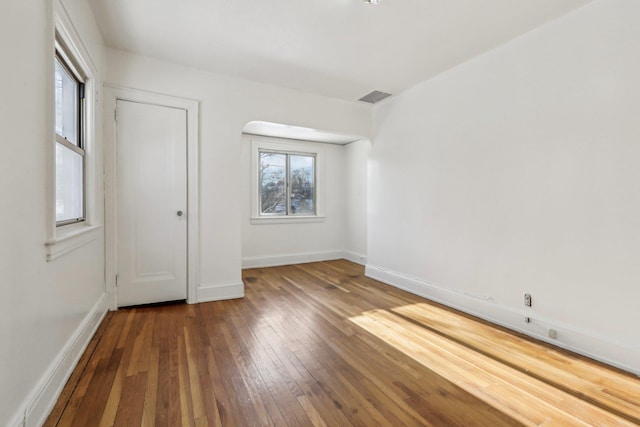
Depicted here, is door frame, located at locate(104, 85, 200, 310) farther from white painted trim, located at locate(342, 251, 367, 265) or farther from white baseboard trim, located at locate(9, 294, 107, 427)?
white painted trim, located at locate(342, 251, 367, 265)

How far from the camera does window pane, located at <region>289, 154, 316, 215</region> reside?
563cm

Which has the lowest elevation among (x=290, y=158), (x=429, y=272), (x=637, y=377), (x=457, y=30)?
(x=637, y=377)

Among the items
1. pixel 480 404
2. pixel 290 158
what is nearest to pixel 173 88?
pixel 290 158

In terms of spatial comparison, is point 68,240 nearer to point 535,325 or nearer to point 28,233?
point 28,233

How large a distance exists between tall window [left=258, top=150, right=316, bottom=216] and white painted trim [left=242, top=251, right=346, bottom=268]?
79 cm

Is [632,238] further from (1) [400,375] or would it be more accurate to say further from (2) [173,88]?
(2) [173,88]

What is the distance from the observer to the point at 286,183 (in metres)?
5.57

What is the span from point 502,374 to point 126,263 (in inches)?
133

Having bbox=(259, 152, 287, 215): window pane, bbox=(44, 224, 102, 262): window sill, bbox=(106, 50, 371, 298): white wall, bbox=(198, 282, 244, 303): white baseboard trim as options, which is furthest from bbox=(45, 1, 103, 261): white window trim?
bbox=(259, 152, 287, 215): window pane

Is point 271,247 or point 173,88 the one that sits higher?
point 173,88

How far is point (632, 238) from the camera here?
77.9 inches

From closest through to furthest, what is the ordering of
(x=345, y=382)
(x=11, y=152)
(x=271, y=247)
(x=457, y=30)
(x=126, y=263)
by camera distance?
(x=11, y=152)
(x=345, y=382)
(x=457, y=30)
(x=126, y=263)
(x=271, y=247)

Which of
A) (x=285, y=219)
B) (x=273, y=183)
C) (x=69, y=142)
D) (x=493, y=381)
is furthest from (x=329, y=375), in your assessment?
(x=273, y=183)

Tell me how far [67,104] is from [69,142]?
0.36 metres
